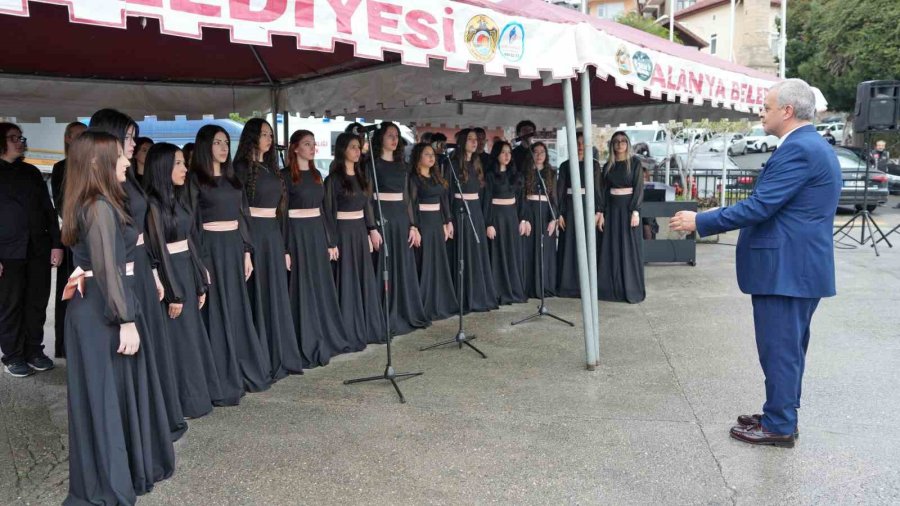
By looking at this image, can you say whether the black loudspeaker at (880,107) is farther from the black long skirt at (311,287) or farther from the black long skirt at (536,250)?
the black long skirt at (311,287)

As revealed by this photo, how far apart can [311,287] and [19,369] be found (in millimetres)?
2245

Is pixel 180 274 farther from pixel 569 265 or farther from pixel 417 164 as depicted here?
pixel 569 265

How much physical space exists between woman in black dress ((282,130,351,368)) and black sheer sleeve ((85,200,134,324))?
2.35 metres

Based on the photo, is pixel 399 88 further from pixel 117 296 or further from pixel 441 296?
pixel 117 296

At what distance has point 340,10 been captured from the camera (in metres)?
3.46

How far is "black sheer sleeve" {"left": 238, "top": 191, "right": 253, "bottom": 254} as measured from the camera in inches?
186

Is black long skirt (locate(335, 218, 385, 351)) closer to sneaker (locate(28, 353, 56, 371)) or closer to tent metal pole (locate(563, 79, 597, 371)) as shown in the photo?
tent metal pole (locate(563, 79, 597, 371))

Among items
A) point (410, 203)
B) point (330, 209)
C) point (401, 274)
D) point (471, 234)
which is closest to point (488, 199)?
point (471, 234)

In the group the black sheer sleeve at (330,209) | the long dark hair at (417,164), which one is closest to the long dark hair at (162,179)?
the black sheer sleeve at (330,209)

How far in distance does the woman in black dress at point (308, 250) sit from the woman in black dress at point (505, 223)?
2.40m

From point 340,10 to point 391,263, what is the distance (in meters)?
3.18

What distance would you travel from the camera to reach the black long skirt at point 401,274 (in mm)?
6277

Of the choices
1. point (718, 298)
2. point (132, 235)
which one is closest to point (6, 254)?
point (132, 235)

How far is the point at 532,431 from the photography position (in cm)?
412
